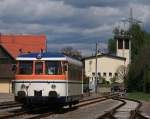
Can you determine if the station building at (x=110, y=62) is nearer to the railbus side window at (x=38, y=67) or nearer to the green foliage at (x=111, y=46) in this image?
the green foliage at (x=111, y=46)

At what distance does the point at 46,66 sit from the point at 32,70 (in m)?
0.77

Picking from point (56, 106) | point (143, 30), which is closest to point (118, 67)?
point (143, 30)

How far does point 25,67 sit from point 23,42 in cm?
6677

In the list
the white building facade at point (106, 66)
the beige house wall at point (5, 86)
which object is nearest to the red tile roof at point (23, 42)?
the beige house wall at point (5, 86)

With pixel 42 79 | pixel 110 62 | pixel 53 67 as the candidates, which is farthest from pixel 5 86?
pixel 110 62

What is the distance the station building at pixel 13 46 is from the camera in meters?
86.9

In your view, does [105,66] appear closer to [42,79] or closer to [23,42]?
[23,42]

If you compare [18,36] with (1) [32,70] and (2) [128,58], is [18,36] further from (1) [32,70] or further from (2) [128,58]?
(1) [32,70]

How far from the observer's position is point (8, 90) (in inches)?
3386

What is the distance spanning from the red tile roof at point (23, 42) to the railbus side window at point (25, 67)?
63559mm

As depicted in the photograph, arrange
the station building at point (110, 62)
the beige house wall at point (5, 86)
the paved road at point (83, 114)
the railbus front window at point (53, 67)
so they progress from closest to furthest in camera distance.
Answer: the paved road at point (83, 114) → the railbus front window at point (53, 67) → the beige house wall at point (5, 86) → the station building at point (110, 62)

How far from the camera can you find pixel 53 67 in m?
30.7

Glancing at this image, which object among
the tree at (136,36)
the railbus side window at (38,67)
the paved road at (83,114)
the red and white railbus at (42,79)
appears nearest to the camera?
the paved road at (83,114)

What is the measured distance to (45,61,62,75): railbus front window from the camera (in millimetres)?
30484
